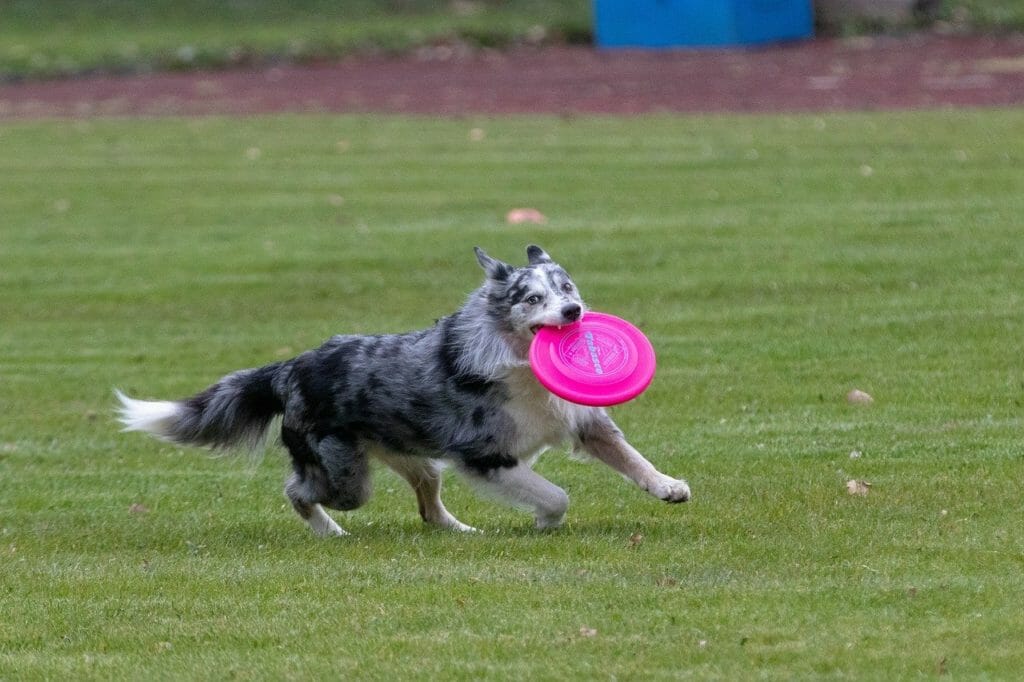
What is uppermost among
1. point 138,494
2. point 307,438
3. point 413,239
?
point 307,438

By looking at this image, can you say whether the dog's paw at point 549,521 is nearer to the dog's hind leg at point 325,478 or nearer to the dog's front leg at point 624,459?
the dog's front leg at point 624,459

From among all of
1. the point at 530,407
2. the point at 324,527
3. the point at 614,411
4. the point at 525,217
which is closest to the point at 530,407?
the point at 530,407

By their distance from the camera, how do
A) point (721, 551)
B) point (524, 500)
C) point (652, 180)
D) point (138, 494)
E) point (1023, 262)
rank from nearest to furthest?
point (721, 551) → point (524, 500) → point (138, 494) → point (1023, 262) → point (652, 180)

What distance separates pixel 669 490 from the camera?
7992 mm

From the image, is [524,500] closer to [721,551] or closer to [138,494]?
[721,551]

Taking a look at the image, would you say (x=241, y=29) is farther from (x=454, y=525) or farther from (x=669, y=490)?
(x=669, y=490)

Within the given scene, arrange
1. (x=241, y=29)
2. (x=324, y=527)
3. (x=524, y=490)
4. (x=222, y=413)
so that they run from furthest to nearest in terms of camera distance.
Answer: (x=241, y=29) < (x=222, y=413) < (x=324, y=527) < (x=524, y=490)

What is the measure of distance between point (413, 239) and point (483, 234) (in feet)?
2.29

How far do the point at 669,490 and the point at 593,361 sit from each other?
0.71 m

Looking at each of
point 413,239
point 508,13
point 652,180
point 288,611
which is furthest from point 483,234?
point 508,13

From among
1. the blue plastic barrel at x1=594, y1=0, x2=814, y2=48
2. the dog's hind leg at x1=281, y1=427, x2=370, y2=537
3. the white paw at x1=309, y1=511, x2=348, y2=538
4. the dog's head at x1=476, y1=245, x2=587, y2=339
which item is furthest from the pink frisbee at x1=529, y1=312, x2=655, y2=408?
the blue plastic barrel at x1=594, y1=0, x2=814, y2=48

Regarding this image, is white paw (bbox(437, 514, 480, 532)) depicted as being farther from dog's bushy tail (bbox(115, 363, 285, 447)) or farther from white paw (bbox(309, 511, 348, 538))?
dog's bushy tail (bbox(115, 363, 285, 447))

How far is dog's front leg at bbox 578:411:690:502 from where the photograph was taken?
8.02 m

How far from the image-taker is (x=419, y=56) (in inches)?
1291
